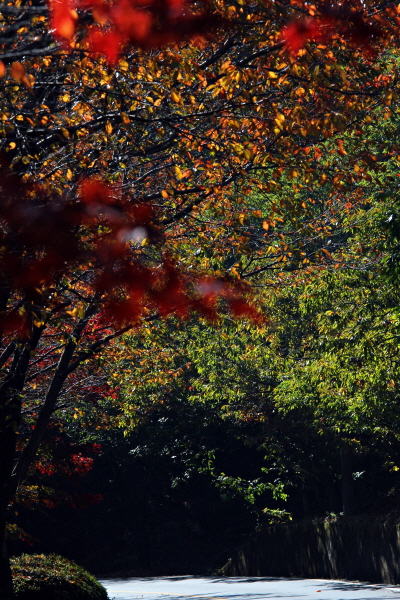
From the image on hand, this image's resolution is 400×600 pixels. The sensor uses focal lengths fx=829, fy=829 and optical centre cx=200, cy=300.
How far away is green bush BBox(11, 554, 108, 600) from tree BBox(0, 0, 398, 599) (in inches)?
50.8

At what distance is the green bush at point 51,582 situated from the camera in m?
13.1

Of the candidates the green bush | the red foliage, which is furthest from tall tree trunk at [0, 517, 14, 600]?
the red foliage

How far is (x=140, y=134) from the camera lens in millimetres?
10711

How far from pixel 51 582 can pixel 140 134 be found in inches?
295

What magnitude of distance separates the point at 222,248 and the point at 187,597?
10.6 metres

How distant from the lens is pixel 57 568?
586 inches

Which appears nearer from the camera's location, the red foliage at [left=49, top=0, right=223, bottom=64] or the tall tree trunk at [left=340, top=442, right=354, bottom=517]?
the red foliage at [left=49, top=0, right=223, bottom=64]

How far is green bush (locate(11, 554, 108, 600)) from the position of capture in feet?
42.9

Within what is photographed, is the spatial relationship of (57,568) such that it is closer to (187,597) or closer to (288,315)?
(187,597)

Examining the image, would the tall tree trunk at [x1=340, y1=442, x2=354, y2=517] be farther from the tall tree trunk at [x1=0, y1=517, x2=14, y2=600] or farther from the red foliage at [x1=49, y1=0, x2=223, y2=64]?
the red foliage at [x1=49, y1=0, x2=223, y2=64]

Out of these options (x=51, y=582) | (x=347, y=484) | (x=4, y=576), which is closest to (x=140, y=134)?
(x=4, y=576)

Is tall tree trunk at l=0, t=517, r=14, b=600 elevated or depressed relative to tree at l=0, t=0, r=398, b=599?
depressed

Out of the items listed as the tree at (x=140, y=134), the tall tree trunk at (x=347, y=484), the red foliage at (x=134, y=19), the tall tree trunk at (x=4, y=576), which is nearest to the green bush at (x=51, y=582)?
the tall tree trunk at (x=4, y=576)

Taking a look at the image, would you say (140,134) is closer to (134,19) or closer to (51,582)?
(134,19)
